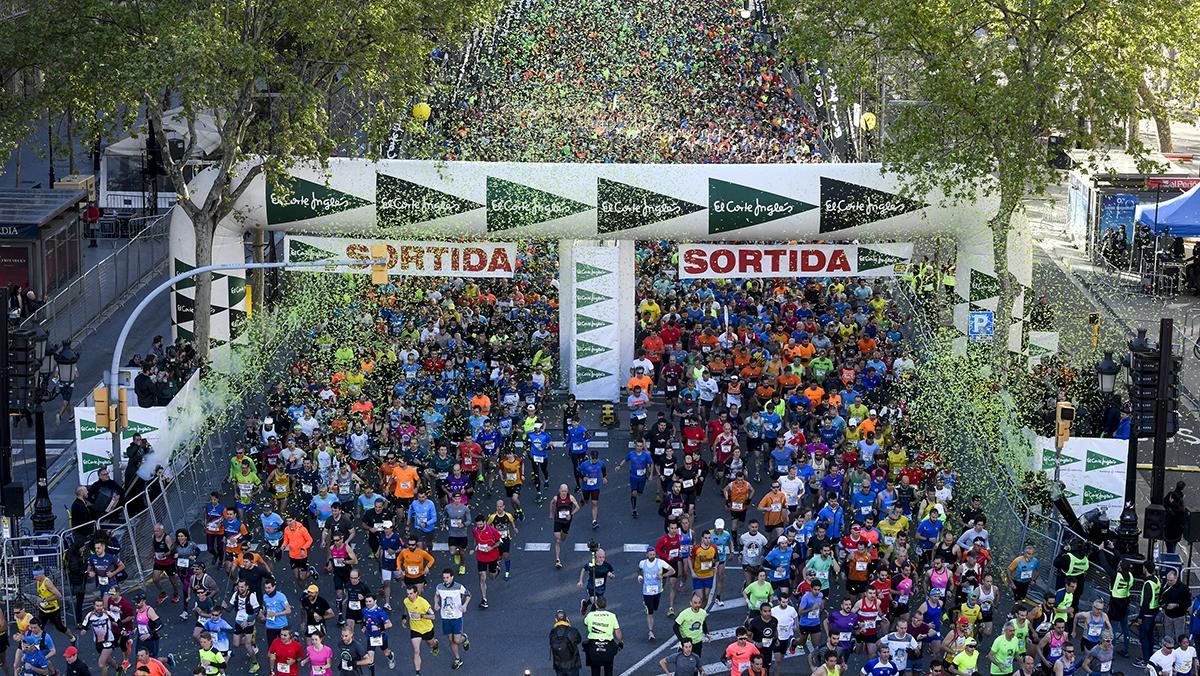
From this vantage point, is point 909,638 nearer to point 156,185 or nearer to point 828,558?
point 828,558

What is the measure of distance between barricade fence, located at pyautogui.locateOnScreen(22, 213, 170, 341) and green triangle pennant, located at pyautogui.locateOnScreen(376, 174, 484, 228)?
8726mm

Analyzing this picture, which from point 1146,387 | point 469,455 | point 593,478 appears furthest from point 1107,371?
point 469,455

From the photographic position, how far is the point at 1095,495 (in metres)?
26.8

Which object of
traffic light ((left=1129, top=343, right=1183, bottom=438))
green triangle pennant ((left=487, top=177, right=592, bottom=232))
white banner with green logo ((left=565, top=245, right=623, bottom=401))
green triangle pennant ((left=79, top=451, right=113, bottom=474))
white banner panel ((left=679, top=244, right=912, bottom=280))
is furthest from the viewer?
white banner panel ((left=679, top=244, right=912, bottom=280))

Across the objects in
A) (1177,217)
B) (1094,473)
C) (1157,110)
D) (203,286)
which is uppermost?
(1157,110)

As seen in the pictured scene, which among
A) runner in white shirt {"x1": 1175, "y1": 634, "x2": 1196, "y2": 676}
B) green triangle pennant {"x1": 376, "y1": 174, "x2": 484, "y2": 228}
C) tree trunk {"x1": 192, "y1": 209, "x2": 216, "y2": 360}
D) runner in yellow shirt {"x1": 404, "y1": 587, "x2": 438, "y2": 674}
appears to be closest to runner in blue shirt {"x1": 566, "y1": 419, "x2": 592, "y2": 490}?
green triangle pennant {"x1": 376, "y1": 174, "x2": 484, "y2": 228}

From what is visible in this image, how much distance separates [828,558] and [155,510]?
31.8ft

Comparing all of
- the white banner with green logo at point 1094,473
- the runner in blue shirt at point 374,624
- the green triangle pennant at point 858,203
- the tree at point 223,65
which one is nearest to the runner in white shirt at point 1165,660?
the white banner with green logo at point 1094,473

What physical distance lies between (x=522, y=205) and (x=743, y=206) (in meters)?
3.72

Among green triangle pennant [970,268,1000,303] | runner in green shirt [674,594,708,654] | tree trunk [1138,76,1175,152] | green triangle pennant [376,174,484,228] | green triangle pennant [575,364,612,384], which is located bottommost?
runner in green shirt [674,594,708,654]

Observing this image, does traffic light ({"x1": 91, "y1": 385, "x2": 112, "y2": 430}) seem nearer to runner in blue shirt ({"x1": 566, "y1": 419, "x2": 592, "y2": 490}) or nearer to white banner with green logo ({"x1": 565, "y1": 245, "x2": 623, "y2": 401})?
runner in blue shirt ({"x1": 566, "y1": 419, "x2": 592, "y2": 490})

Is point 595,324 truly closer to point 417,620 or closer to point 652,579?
point 652,579

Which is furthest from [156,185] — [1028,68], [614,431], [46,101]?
[1028,68]

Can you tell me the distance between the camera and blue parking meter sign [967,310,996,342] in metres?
32.6
